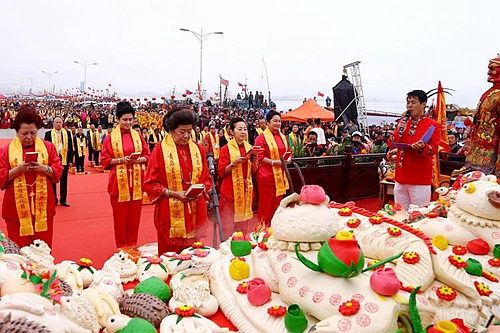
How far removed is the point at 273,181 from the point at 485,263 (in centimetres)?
259

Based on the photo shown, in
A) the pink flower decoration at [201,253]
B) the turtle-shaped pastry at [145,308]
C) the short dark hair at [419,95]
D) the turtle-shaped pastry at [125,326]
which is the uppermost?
the short dark hair at [419,95]

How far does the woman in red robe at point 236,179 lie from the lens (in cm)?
415

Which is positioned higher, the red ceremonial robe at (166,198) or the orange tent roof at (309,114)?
the orange tent roof at (309,114)

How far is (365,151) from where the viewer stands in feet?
24.8

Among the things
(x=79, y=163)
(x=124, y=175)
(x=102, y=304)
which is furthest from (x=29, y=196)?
(x=79, y=163)

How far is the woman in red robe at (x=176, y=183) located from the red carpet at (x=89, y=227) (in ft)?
2.46

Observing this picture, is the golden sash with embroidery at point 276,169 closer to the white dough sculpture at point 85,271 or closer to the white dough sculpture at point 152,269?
the white dough sculpture at point 152,269

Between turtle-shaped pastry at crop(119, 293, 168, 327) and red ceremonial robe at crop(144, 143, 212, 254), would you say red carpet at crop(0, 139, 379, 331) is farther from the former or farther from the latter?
turtle-shaped pastry at crop(119, 293, 168, 327)

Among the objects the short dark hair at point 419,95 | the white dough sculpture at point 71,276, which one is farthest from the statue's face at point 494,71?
the white dough sculpture at point 71,276

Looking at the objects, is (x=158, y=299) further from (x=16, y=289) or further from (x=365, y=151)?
(x=365, y=151)

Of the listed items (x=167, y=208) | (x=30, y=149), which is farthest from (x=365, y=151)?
(x=30, y=149)

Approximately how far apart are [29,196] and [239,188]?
1932 mm

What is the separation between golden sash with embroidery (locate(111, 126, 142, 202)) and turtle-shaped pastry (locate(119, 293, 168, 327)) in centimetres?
242

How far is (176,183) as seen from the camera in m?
3.07
